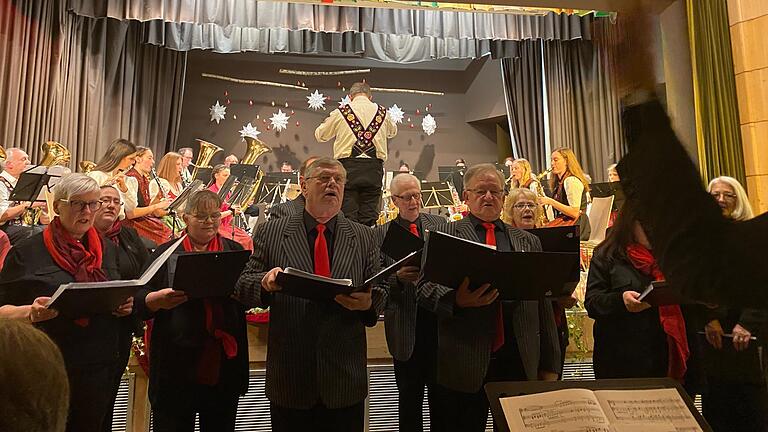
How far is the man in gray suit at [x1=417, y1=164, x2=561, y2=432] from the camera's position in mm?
2252

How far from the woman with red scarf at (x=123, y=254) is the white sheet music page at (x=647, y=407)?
1.89m

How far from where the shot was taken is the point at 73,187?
2.30 metres

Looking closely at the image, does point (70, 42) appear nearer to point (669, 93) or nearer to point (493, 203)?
point (493, 203)

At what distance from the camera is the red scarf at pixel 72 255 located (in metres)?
2.26

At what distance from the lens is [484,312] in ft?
7.59

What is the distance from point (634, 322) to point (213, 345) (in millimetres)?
1747

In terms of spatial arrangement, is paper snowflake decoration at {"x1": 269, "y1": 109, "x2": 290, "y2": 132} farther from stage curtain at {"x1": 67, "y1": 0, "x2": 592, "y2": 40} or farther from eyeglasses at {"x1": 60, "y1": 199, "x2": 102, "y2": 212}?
eyeglasses at {"x1": 60, "y1": 199, "x2": 102, "y2": 212}

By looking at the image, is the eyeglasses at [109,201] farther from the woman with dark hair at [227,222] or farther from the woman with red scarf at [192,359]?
the woman with dark hair at [227,222]

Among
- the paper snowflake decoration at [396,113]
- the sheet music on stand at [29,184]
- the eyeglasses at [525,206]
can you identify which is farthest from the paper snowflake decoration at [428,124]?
the eyeglasses at [525,206]

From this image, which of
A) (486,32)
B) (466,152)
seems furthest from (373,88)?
(486,32)

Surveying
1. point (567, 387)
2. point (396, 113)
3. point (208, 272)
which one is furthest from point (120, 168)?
point (396, 113)

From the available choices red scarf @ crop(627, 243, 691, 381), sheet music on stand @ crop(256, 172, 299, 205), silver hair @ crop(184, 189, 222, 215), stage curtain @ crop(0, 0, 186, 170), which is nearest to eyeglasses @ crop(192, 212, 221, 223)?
silver hair @ crop(184, 189, 222, 215)

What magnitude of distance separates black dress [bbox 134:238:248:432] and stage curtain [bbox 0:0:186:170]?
5.71 m

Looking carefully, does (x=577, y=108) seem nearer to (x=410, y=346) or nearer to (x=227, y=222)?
(x=227, y=222)
